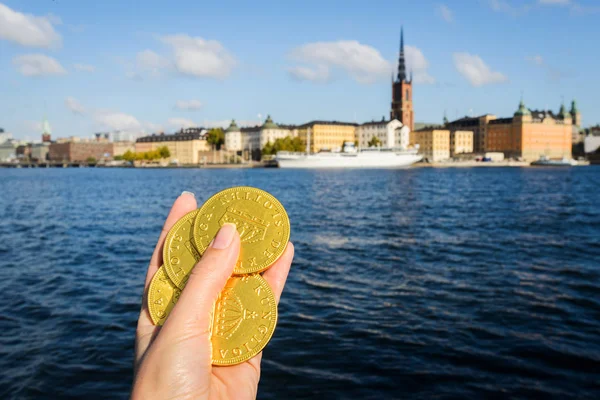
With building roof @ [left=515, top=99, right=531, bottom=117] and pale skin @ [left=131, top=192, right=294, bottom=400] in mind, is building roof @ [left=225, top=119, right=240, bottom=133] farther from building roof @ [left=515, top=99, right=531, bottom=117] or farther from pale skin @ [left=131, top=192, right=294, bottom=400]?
pale skin @ [left=131, top=192, right=294, bottom=400]

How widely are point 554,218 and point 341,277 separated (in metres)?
17.7

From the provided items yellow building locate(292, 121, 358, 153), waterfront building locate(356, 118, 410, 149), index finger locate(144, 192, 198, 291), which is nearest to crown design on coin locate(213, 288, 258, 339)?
index finger locate(144, 192, 198, 291)

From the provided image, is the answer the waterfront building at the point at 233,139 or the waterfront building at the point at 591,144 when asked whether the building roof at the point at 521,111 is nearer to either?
the waterfront building at the point at 591,144

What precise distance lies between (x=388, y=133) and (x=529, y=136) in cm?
3982

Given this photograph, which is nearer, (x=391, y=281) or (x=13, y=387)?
(x=13, y=387)

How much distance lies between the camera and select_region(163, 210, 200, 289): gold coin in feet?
10.1

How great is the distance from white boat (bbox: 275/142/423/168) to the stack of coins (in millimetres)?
116167

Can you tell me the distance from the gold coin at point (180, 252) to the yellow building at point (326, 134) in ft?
486

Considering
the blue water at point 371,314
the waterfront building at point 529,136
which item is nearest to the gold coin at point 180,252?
the blue water at point 371,314

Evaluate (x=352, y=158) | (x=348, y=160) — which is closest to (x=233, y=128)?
(x=348, y=160)

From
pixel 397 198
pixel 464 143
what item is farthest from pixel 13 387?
pixel 464 143

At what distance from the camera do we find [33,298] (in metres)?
11.5

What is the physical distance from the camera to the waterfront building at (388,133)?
152000 millimetres

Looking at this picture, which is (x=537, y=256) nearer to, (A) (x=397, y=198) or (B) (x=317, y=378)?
(B) (x=317, y=378)
